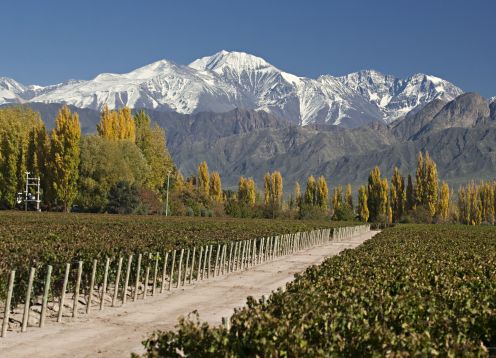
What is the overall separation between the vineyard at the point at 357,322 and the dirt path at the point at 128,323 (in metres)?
3.31

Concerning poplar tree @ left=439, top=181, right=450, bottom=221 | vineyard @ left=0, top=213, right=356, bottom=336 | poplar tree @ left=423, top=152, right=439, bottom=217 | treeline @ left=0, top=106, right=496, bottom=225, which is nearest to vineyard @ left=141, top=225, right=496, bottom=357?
vineyard @ left=0, top=213, right=356, bottom=336

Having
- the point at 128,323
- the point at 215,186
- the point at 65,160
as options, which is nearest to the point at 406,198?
the point at 215,186

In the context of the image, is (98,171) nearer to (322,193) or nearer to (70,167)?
(70,167)

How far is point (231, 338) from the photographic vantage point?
9.88 metres

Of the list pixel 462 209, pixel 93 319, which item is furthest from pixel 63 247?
pixel 462 209

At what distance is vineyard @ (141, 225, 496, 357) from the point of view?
9.43m

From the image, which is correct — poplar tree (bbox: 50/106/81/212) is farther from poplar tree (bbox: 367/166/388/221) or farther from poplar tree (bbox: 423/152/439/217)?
poplar tree (bbox: 423/152/439/217)

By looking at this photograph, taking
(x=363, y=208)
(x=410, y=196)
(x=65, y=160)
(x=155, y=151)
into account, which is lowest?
(x=363, y=208)

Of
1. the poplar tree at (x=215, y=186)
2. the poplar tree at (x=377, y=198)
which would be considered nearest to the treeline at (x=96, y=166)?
the poplar tree at (x=377, y=198)

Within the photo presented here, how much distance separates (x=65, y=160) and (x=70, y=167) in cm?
112

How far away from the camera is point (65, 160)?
3465 inches

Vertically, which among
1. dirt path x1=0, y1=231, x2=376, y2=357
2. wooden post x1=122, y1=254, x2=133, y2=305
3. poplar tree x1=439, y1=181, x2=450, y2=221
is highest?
poplar tree x1=439, y1=181, x2=450, y2=221

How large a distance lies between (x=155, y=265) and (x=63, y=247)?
12.3 feet

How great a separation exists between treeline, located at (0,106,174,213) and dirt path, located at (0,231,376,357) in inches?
2386
